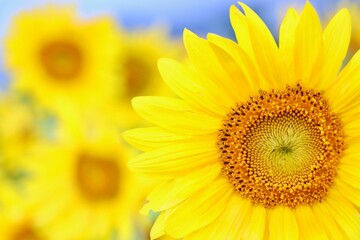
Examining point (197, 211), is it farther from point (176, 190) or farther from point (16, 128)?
point (16, 128)

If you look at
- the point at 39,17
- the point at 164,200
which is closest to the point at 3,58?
the point at 39,17

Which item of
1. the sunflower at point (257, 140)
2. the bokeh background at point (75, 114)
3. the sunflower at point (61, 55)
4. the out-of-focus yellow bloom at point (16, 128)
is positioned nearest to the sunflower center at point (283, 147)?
the sunflower at point (257, 140)

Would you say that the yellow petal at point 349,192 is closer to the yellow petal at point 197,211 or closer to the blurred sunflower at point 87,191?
the yellow petal at point 197,211

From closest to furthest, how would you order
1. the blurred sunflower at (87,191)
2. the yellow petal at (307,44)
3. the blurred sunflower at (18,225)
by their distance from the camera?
the yellow petal at (307,44) < the blurred sunflower at (87,191) < the blurred sunflower at (18,225)

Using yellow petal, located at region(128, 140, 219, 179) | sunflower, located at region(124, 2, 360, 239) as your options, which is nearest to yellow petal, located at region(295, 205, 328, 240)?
sunflower, located at region(124, 2, 360, 239)

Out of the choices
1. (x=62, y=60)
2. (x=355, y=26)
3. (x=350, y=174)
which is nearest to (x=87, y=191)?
(x=62, y=60)

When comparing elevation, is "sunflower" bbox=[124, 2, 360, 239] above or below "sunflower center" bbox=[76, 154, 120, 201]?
above

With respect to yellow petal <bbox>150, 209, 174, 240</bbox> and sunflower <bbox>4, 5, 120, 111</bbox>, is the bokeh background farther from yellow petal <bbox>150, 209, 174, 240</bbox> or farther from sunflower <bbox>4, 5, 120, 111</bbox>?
yellow petal <bbox>150, 209, 174, 240</bbox>
